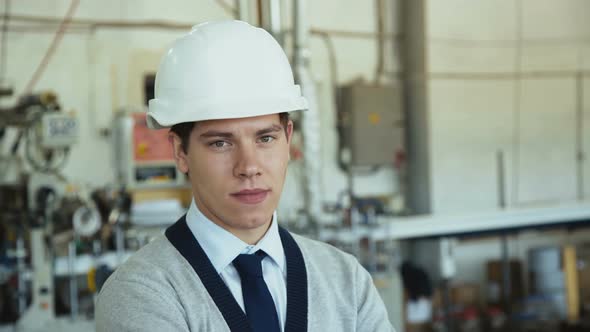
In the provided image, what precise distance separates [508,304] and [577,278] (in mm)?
521

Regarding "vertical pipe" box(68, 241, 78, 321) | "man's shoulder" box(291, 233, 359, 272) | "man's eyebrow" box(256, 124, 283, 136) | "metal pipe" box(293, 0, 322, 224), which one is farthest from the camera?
"metal pipe" box(293, 0, 322, 224)

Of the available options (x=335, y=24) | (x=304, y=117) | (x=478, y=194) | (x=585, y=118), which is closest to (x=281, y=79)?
(x=304, y=117)

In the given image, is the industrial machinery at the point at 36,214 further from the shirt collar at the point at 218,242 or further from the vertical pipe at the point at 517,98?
the vertical pipe at the point at 517,98

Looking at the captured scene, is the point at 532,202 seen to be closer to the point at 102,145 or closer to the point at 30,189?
the point at 102,145

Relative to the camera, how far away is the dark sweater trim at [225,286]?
100 cm

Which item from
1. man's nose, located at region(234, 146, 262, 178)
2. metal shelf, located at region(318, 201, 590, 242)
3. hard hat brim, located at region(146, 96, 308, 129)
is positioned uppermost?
hard hat brim, located at region(146, 96, 308, 129)

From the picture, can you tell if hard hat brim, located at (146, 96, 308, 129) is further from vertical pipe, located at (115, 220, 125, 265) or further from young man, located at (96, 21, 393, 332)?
vertical pipe, located at (115, 220, 125, 265)

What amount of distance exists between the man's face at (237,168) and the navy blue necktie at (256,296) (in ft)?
0.18

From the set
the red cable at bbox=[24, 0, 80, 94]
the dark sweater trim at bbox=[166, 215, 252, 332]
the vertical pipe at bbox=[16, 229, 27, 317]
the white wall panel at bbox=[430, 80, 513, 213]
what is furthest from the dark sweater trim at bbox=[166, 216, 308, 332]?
the white wall panel at bbox=[430, 80, 513, 213]

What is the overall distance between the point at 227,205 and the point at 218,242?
66 mm

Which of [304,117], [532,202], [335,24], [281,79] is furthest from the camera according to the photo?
[532,202]

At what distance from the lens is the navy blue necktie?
1027mm

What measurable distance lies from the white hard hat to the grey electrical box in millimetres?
3561

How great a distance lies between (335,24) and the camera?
4.73 metres
